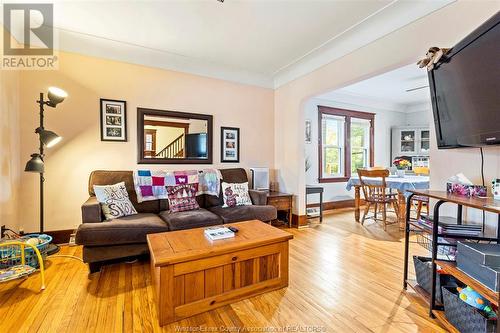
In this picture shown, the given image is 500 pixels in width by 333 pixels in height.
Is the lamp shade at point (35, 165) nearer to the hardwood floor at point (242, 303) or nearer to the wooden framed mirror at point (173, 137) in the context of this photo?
the hardwood floor at point (242, 303)

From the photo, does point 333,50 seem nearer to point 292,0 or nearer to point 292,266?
point 292,0

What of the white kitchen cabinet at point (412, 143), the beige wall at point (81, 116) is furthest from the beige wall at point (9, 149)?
the white kitchen cabinet at point (412, 143)

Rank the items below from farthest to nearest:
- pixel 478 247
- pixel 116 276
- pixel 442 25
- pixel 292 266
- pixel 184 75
→ pixel 184 75
pixel 292 266
pixel 116 276
pixel 442 25
pixel 478 247

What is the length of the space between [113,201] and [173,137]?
127 cm

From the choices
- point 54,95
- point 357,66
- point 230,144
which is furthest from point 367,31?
point 54,95

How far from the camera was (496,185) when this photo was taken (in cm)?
153

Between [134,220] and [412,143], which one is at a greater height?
[412,143]

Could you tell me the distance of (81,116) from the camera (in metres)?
3.02

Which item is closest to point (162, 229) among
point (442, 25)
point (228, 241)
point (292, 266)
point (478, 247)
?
point (228, 241)

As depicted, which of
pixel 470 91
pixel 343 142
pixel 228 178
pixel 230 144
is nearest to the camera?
pixel 470 91

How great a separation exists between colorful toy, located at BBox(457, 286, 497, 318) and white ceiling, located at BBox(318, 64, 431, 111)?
130 inches

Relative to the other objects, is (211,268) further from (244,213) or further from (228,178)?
(228,178)

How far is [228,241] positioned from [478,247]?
154cm

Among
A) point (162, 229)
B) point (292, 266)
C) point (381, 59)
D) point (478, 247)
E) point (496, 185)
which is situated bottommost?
point (292, 266)
